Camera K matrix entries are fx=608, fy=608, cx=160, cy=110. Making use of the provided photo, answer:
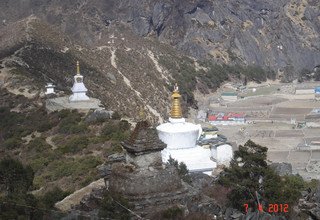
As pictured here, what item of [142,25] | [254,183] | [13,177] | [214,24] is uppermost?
[214,24]

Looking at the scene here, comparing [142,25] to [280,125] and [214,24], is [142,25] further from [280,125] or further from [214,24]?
[280,125]

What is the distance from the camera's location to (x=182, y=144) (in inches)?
1229

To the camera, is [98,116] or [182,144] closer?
[182,144]

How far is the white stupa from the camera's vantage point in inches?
1204

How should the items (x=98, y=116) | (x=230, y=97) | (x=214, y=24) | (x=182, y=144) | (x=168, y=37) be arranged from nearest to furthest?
(x=182, y=144)
(x=98, y=116)
(x=230, y=97)
(x=168, y=37)
(x=214, y=24)

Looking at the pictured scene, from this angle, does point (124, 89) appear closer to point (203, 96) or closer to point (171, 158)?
point (203, 96)

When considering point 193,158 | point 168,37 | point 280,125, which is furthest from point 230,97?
point 193,158

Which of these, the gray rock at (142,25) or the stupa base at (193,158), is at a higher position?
the gray rock at (142,25)

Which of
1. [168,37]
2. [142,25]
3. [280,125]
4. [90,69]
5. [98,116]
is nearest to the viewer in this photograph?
[98,116]

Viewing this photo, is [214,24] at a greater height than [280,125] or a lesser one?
greater

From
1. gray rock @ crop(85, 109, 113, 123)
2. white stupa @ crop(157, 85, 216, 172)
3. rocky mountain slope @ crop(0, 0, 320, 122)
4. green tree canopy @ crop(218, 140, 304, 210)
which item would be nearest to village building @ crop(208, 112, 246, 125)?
rocky mountain slope @ crop(0, 0, 320, 122)

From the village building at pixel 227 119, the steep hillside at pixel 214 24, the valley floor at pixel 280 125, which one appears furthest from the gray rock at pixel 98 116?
the steep hillside at pixel 214 24

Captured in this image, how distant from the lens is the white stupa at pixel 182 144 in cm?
3059

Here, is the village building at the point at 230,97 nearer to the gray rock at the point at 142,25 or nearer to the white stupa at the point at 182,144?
the gray rock at the point at 142,25
